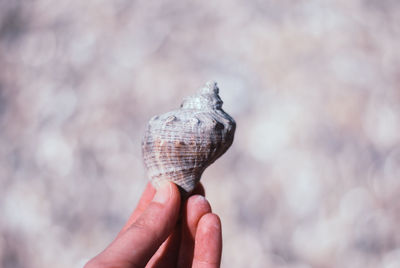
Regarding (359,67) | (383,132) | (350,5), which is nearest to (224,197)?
(383,132)

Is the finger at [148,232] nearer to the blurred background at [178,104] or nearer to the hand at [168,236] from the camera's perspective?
the hand at [168,236]

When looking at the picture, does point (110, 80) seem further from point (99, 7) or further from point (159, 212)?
point (159, 212)

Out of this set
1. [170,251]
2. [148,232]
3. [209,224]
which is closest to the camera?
[148,232]

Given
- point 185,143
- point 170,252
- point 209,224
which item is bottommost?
point 170,252

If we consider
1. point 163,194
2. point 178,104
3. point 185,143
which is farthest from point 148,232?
point 178,104

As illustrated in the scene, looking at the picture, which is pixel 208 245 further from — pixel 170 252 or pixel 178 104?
pixel 178 104

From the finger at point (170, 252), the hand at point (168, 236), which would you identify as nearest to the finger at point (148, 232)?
the hand at point (168, 236)

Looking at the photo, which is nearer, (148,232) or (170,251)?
(148,232)
